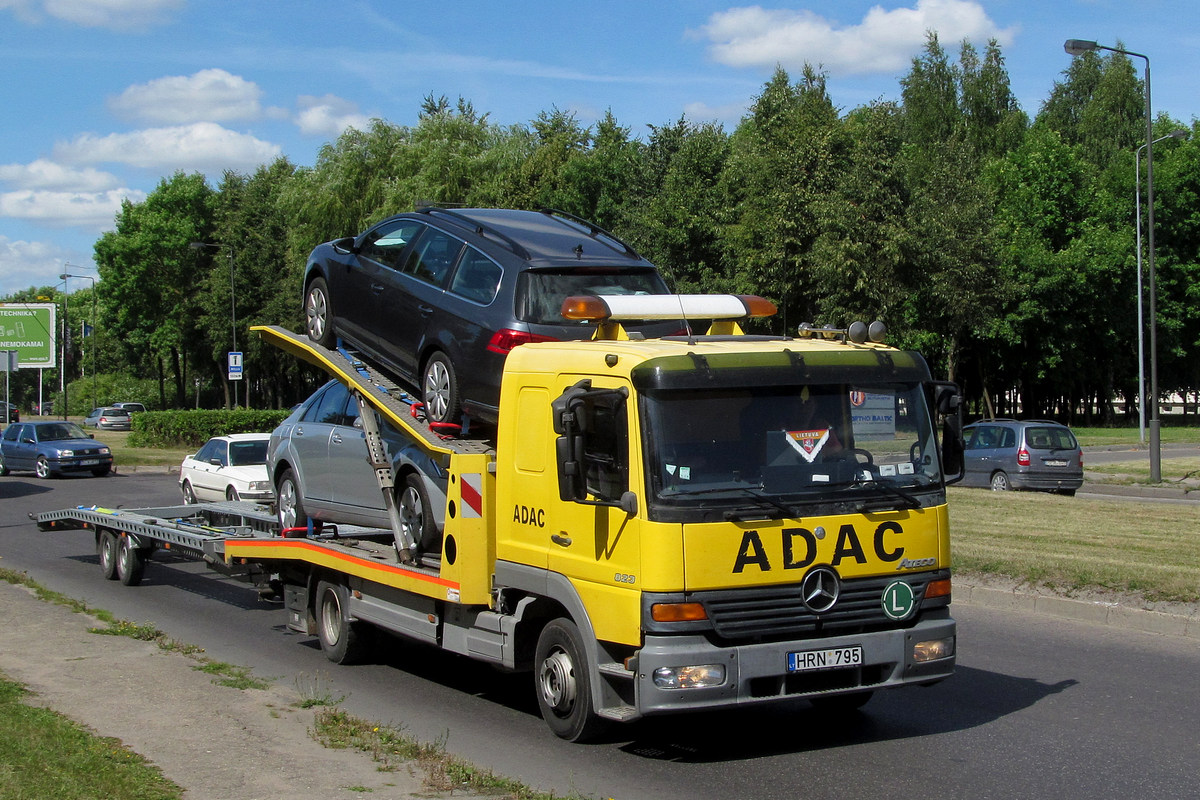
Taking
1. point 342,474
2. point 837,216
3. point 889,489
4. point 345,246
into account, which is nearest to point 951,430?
point 889,489

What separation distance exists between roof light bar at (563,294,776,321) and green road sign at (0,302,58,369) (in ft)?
198

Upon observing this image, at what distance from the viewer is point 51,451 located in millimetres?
33438

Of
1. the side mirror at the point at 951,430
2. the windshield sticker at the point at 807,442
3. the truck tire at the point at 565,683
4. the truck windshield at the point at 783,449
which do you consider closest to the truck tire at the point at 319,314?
the truck tire at the point at 565,683

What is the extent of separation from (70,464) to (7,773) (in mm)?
30253

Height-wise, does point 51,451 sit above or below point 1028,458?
above

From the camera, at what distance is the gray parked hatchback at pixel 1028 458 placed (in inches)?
939

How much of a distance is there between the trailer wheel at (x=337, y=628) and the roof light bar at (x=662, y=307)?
3.33 meters

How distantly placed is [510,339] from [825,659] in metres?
A: 3.11

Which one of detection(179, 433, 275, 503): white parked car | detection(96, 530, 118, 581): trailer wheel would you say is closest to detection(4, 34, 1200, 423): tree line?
detection(179, 433, 275, 503): white parked car

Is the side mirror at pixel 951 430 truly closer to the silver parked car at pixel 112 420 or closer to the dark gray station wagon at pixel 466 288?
the dark gray station wagon at pixel 466 288

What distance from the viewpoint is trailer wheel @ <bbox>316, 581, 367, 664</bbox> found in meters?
9.37

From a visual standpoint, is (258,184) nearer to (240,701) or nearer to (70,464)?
(70,464)

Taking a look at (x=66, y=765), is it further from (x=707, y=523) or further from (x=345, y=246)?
(x=345, y=246)

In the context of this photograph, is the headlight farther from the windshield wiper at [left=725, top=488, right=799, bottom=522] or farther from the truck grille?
the windshield wiper at [left=725, top=488, right=799, bottom=522]
